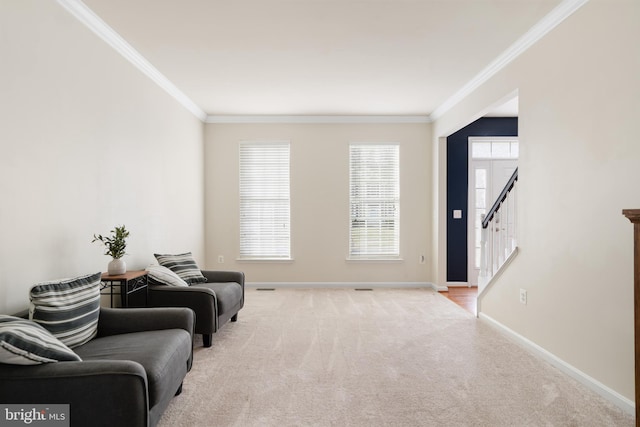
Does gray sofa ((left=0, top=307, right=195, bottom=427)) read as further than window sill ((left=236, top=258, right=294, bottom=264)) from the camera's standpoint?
No

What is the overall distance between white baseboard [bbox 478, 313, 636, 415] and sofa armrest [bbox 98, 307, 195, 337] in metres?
2.81

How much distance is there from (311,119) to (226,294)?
11.7 ft

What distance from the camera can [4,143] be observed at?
2387mm

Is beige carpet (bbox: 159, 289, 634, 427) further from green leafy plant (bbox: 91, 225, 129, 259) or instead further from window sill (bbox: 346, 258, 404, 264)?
window sill (bbox: 346, 258, 404, 264)

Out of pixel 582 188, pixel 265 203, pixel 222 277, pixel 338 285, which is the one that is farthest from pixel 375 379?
pixel 265 203

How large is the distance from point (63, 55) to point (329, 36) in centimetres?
210

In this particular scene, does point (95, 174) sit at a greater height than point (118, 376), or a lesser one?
greater

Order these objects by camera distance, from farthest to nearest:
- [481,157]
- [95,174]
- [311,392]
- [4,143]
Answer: [481,157]
[95,174]
[311,392]
[4,143]

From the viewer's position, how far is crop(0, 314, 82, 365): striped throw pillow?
1.78 metres

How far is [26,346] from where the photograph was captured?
1.82 m

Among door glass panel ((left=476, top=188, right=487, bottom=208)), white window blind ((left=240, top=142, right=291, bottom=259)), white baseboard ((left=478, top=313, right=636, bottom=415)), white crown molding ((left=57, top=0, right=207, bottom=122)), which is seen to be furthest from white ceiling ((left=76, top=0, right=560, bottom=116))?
white baseboard ((left=478, top=313, right=636, bottom=415))

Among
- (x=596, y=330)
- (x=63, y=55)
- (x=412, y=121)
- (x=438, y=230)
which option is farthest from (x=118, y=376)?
(x=412, y=121)

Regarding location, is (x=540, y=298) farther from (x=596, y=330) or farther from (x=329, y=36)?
(x=329, y=36)

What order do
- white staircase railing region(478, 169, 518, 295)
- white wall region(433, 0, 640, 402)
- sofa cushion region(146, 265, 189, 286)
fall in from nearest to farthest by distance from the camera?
white wall region(433, 0, 640, 402) < sofa cushion region(146, 265, 189, 286) < white staircase railing region(478, 169, 518, 295)
